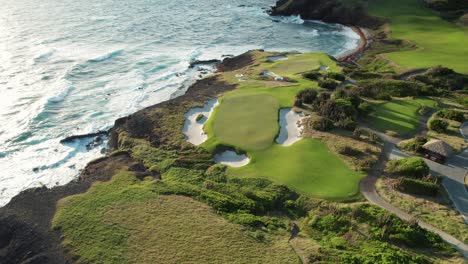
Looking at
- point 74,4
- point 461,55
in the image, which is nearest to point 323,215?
point 461,55

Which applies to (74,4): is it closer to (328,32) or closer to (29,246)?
(328,32)

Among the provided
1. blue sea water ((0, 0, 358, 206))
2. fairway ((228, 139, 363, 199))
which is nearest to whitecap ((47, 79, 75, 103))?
blue sea water ((0, 0, 358, 206))

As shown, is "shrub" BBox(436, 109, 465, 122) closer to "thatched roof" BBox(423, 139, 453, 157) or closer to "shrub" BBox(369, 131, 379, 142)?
"thatched roof" BBox(423, 139, 453, 157)

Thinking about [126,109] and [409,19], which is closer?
[126,109]

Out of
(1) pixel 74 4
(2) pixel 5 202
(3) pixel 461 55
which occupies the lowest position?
(2) pixel 5 202

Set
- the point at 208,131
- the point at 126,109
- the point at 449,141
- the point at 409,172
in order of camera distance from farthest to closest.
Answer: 1. the point at 126,109
2. the point at 208,131
3. the point at 449,141
4. the point at 409,172

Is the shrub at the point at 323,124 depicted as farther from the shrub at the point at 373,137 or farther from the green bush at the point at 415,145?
the green bush at the point at 415,145

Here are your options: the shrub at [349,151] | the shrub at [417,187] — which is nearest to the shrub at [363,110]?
the shrub at [349,151]
